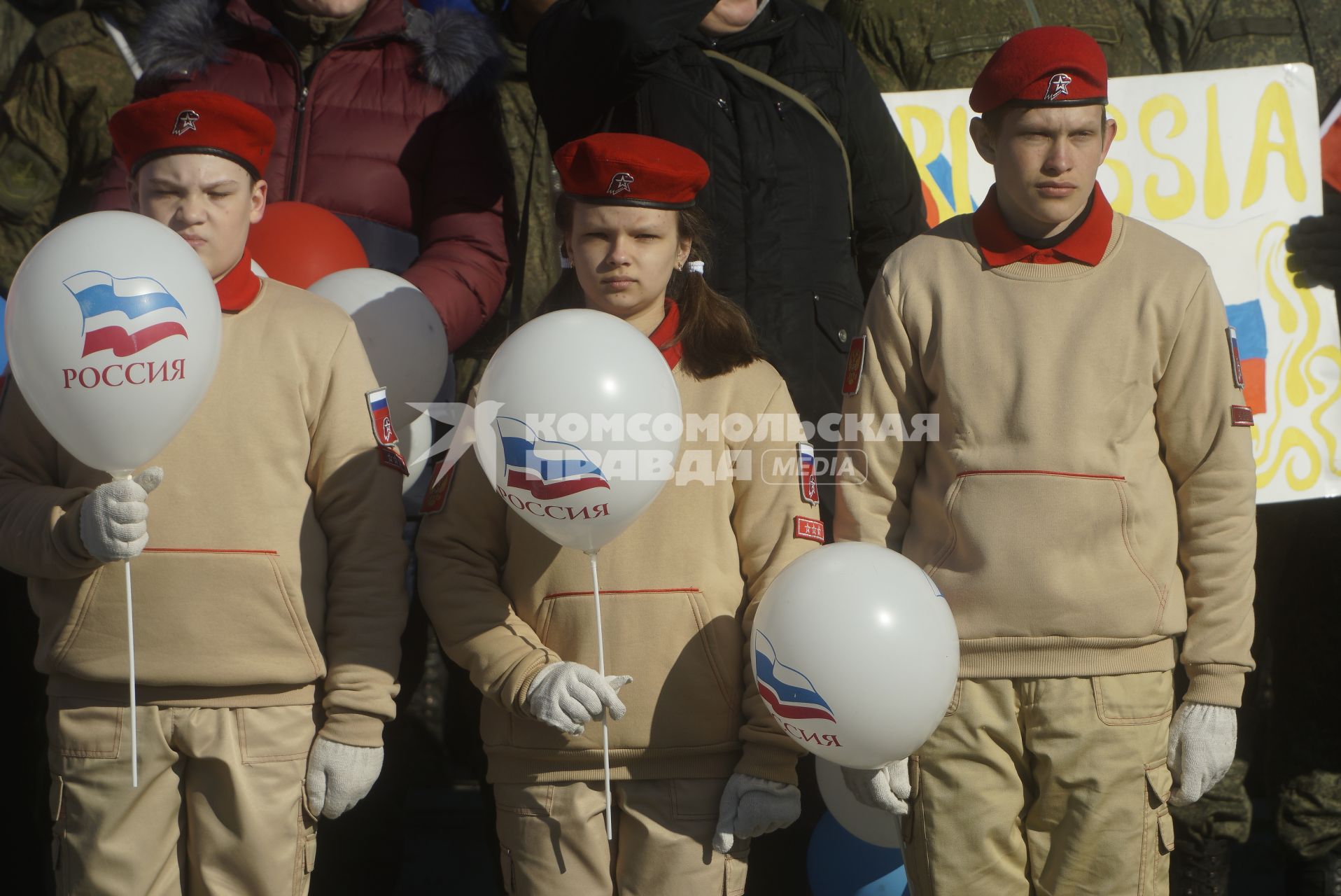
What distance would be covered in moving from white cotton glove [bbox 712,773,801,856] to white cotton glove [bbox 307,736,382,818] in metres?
0.71

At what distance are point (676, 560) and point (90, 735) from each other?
3.89ft

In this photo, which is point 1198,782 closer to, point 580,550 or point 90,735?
point 580,550

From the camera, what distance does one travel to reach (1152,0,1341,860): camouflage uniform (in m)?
4.34

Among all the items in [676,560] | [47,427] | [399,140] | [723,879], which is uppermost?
[399,140]

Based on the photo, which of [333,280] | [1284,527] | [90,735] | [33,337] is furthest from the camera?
[1284,527]

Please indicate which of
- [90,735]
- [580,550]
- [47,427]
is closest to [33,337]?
[47,427]

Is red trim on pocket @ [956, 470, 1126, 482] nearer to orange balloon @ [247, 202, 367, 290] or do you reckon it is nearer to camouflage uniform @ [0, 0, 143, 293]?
orange balloon @ [247, 202, 367, 290]

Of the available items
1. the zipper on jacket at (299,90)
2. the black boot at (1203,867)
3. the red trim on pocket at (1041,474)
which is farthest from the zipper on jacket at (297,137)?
the black boot at (1203,867)

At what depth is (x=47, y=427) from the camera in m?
2.72

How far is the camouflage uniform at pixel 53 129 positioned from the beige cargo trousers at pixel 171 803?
66.3 inches

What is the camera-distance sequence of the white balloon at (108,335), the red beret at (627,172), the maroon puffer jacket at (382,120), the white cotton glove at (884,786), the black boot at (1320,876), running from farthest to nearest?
the black boot at (1320,876) → the maroon puffer jacket at (382,120) → the red beret at (627,172) → the white cotton glove at (884,786) → the white balloon at (108,335)

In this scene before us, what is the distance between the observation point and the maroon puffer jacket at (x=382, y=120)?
3795 mm

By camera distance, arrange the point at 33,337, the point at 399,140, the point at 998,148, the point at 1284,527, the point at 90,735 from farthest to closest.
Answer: the point at 1284,527 < the point at 399,140 < the point at 998,148 < the point at 90,735 < the point at 33,337

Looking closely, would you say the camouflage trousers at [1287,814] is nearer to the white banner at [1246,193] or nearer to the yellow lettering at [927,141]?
the white banner at [1246,193]
